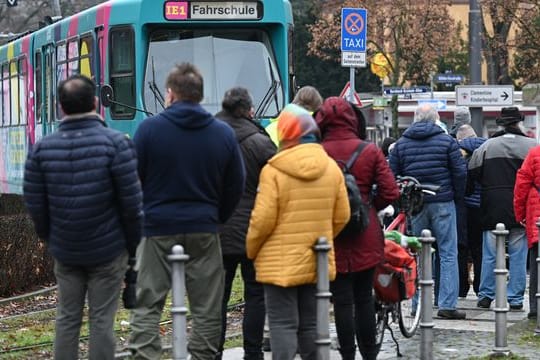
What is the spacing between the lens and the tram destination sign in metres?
17.5

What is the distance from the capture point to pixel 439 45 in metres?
51.5

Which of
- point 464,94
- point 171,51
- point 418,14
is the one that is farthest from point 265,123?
point 418,14

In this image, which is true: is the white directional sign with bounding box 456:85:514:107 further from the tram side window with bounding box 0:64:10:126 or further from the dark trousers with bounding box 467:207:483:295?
the dark trousers with bounding box 467:207:483:295

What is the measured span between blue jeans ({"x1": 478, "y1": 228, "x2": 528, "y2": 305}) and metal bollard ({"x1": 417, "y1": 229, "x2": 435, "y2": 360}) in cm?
313

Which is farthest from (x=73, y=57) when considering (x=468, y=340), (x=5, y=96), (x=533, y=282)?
(x=468, y=340)

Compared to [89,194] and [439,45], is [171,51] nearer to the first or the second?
[89,194]

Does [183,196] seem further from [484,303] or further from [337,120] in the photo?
[484,303]

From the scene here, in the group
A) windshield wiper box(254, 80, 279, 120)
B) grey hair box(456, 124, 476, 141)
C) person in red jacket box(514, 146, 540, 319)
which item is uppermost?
windshield wiper box(254, 80, 279, 120)

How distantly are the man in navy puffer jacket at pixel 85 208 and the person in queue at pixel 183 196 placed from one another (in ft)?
0.90

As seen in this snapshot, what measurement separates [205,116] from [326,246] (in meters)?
1.04

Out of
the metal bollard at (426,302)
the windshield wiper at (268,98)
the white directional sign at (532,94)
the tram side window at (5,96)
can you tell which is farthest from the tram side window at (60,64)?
the metal bollard at (426,302)

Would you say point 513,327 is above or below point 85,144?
below

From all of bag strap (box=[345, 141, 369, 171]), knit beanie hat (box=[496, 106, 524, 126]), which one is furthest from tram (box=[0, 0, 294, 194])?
bag strap (box=[345, 141, 369, 171])

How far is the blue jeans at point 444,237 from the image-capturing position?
12125mm
